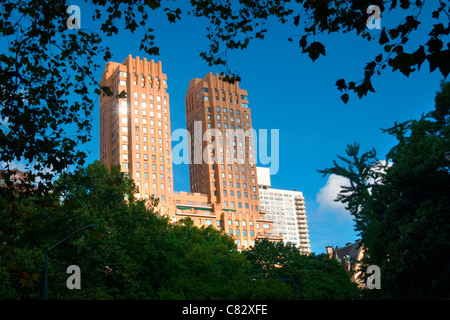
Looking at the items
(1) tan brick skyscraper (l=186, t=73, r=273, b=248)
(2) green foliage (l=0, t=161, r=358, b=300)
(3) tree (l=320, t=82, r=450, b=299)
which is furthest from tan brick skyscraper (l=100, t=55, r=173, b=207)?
(3) tree (l=320, t=82, r=450, b=299)

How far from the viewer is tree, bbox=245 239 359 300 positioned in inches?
1843

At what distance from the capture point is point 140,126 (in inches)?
4213

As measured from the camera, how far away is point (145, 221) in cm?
3644

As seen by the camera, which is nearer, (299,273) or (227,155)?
(299,273)

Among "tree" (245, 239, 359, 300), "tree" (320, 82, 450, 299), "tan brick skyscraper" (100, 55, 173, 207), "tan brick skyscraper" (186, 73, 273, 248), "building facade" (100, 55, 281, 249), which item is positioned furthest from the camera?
"tan brick skyscraper" (186, 73, 273, 248)

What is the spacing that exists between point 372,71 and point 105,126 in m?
109

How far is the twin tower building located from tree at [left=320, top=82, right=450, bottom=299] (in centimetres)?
6726

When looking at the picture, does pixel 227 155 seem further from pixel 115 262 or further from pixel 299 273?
pixel 115 262

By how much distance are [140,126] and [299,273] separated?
6836 cm

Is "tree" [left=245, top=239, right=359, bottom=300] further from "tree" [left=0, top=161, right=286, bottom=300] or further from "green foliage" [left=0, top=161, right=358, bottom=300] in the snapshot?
"tree" [left=0, top=161, right=286, bottom=300]

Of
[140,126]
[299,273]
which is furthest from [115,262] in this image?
[140,126]

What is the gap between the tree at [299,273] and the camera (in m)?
46.8
